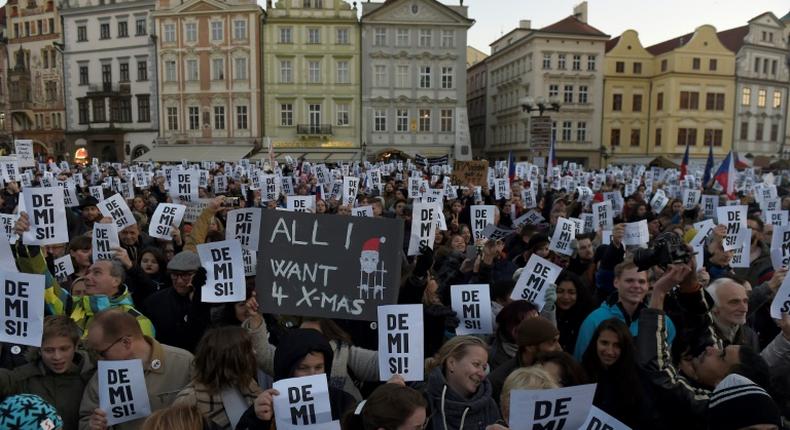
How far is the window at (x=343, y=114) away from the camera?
45.7 metres

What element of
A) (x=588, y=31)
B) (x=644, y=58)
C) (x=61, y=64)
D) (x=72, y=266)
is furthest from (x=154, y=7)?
(x=72, y=266)

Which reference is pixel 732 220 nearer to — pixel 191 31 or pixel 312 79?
pixel 312 79

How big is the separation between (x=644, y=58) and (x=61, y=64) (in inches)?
2007

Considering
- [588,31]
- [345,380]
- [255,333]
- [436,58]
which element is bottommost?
[345,380]

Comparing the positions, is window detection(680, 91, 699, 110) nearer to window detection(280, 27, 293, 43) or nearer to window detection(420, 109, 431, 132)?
window detection(420, 109, 431, 132)

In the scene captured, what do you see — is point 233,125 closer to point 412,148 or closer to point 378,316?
point 412,148

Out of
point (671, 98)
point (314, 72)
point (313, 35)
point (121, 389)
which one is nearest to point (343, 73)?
point (314, 72)

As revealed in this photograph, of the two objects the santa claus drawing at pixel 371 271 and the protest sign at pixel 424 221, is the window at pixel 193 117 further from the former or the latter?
the santa claus drawing at pixel 371 271

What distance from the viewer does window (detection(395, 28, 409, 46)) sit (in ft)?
148

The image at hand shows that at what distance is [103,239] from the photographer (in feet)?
19.8

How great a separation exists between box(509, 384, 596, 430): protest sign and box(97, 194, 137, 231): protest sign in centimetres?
608

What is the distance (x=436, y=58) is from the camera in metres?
45.7

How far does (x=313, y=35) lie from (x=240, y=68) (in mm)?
6133

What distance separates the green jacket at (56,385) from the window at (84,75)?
2077 inches
